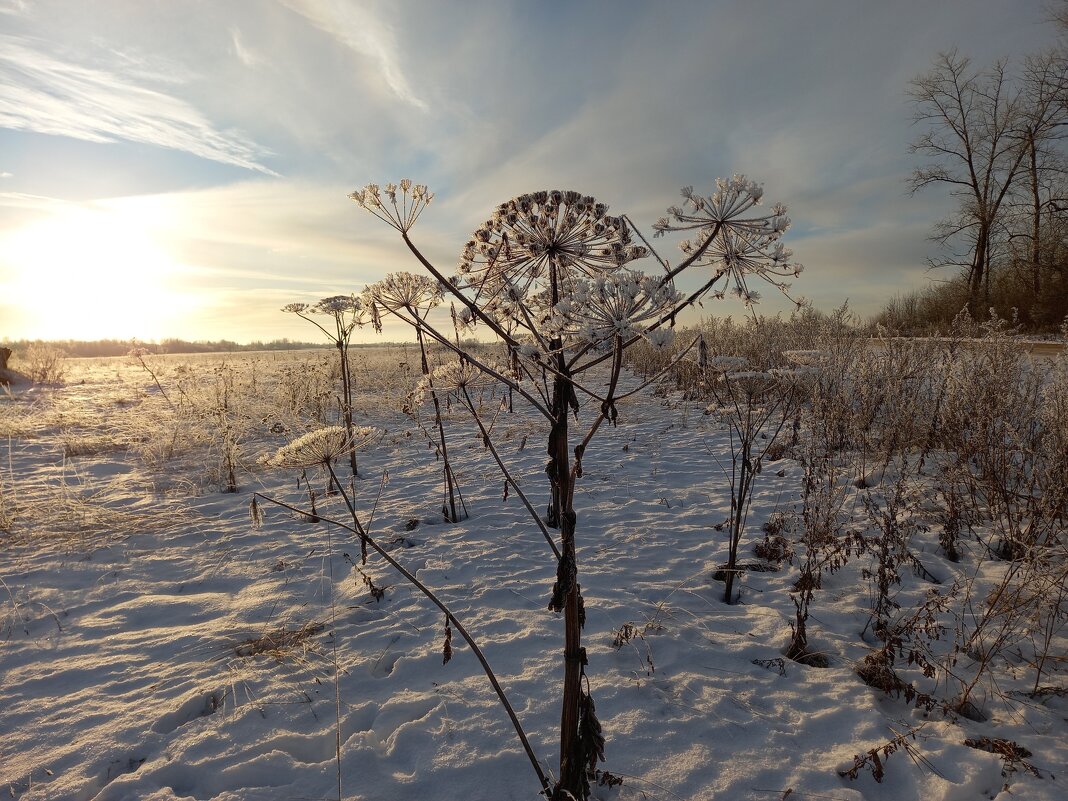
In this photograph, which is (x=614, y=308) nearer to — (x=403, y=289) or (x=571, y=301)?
(x=571, y=301)

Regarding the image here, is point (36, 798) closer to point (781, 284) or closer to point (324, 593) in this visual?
point (324, 593)

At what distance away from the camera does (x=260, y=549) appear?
4.94 meters

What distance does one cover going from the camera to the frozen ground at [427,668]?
7.62 feet

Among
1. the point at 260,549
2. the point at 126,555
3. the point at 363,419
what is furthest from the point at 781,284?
the point at 363,419

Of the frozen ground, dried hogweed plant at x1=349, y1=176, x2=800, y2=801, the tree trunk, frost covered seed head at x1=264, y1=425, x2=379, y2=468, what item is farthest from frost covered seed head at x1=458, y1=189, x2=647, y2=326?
the tree trunk

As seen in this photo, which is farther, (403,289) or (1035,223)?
(1035,223)

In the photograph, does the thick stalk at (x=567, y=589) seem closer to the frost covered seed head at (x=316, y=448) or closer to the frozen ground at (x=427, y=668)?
the frozen ground at (x=427, y=668)

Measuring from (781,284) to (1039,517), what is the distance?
11.2ft

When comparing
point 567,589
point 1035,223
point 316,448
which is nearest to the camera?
point 567,589

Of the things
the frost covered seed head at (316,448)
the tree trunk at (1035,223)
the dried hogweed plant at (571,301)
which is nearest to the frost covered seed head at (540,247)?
the dried hogweed plant at (571,301)

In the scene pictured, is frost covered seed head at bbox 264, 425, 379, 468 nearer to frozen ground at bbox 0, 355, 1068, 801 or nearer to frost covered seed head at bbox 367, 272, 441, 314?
frost covered seed head at bbox 367, 272, 441, 314

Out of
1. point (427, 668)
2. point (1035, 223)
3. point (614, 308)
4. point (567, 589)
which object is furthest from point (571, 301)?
point (1035, 223)

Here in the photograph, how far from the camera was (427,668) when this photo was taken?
3090 millimetres

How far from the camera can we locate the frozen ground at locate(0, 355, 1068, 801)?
2.32m
